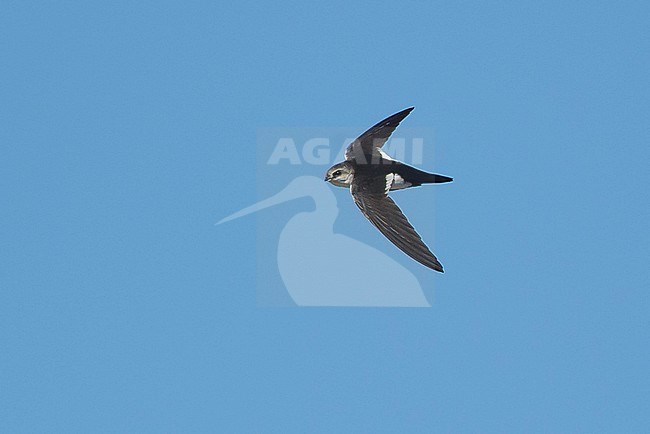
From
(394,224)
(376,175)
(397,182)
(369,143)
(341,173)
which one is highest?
(369,143)

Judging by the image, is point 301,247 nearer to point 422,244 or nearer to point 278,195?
point 278,195

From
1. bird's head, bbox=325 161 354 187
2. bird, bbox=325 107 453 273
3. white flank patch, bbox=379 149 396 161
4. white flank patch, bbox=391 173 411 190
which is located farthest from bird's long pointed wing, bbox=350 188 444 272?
white flank patch, bbox=379 149 396 161

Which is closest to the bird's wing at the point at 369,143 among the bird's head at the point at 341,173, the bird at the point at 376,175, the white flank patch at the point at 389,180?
the bird at the point at 376,175

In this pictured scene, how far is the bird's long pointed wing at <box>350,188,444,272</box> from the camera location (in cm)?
1101

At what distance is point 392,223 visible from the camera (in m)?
11.4

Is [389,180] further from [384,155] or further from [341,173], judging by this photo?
[341,173]

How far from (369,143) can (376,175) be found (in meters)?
0.31

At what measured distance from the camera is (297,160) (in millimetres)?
12281

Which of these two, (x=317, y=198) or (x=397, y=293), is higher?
(x=317, y=198)

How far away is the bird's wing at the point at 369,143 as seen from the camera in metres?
11.7

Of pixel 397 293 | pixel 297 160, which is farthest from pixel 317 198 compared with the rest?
pixel 397 293

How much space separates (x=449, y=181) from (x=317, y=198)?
1.28 metres

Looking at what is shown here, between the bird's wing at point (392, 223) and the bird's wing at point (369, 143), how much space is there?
27 centimetres

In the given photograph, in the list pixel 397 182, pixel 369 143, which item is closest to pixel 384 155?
pixel 369 143
